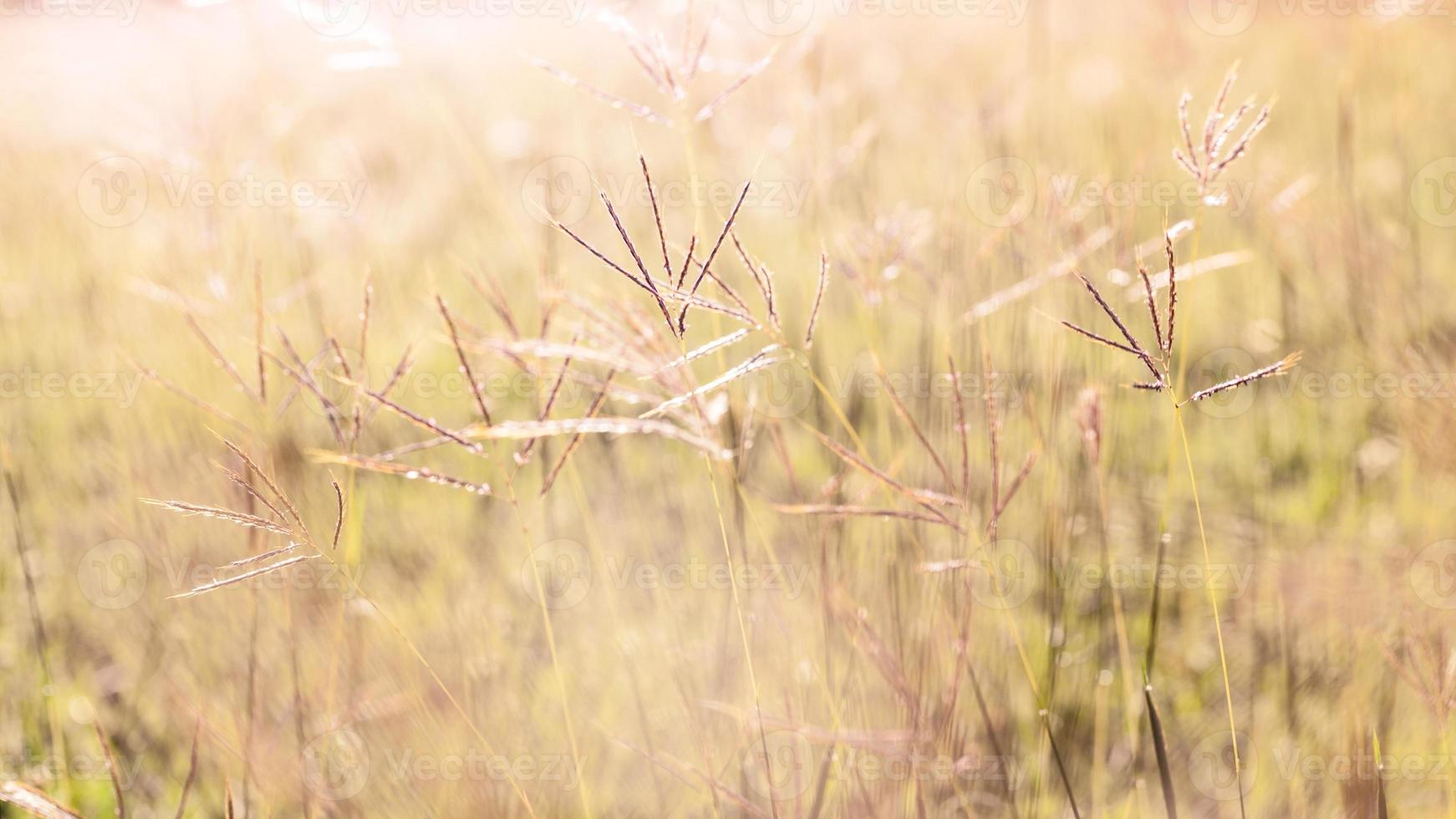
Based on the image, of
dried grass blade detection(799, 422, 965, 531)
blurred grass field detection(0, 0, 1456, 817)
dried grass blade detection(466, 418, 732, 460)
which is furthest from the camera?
blurred grass field detection(0, 0, 1456, 817)

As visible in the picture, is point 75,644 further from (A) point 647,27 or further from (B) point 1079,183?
(B) point 1079,183

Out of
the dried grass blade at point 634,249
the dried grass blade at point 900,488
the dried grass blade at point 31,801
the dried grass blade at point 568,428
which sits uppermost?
the dried grass blade at point 634,249

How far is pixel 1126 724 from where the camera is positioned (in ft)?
3.53

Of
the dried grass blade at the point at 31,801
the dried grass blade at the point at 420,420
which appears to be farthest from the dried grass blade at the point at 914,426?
the dried grass blade at the point at 31,801

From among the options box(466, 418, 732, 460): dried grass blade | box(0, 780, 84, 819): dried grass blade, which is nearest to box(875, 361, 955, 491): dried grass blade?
box(466, 418, 732, 460): dried grass blade

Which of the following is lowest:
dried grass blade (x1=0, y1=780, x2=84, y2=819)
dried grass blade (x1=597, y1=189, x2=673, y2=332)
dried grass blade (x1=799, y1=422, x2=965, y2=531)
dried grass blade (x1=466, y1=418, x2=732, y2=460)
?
dried grass blade (x1=0, y1=780, x2=84, y2=819)

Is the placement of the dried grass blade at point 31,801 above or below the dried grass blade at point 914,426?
below

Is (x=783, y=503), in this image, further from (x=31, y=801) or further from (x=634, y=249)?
(x=31, y=801)

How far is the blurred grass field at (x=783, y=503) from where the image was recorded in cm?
96

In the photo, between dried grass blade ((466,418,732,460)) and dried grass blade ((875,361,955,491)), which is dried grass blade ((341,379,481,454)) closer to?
dried grass blade ((466,418,732,460))

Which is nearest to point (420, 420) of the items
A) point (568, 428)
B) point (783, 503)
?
point (568, 428)

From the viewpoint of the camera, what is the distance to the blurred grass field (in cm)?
96

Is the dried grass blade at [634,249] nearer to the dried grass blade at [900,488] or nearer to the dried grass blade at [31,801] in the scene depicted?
the dried grass blade at [900,488]

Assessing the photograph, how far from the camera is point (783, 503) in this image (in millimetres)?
1610
